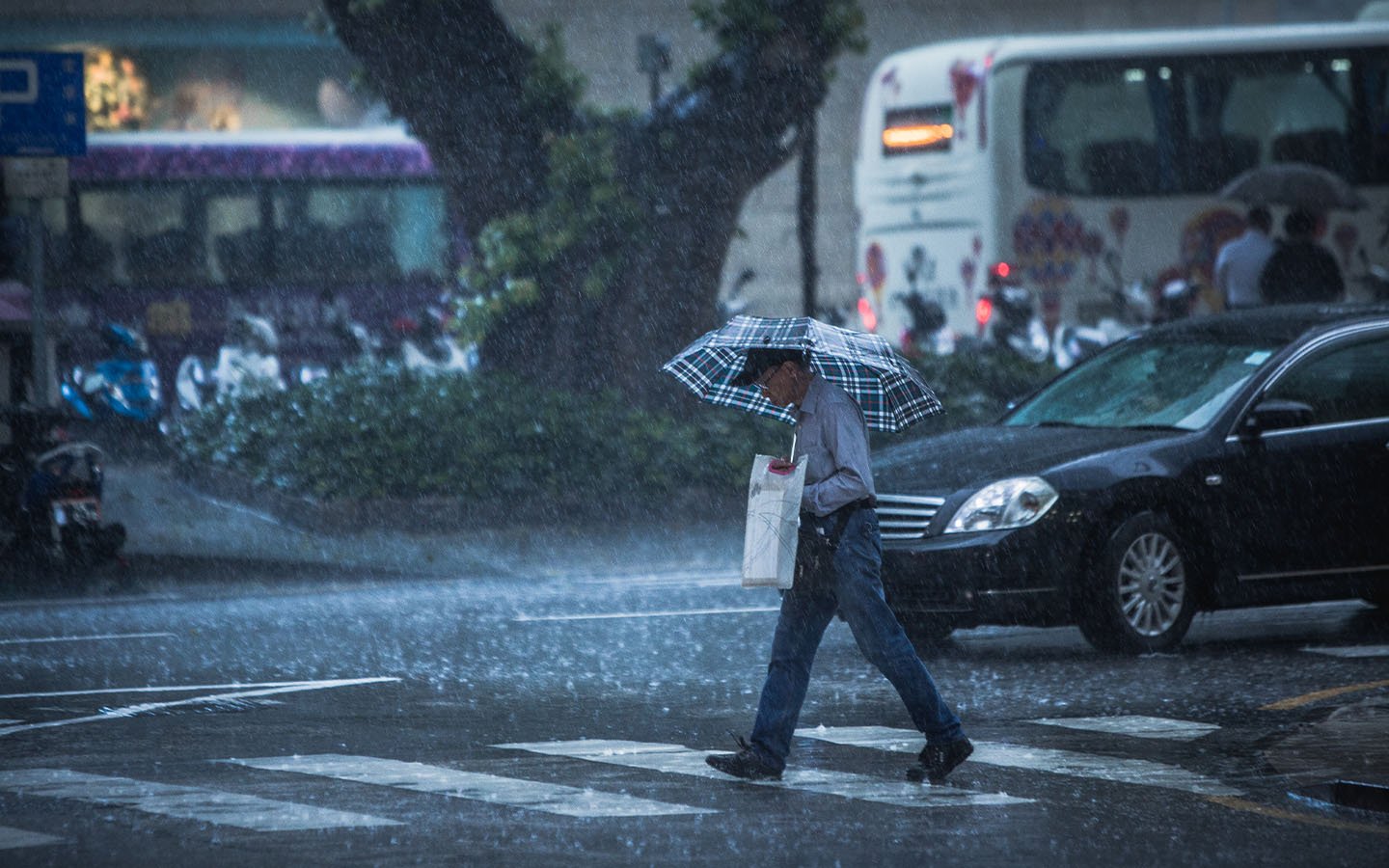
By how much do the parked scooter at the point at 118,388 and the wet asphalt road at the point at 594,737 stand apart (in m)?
10.2

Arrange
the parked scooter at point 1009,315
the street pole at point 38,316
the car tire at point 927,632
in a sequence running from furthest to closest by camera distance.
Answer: the parked scooter at point 1009,315
the street pole at point 38,316
the car tire at point 927,632

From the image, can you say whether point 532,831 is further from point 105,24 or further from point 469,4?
point 105,24

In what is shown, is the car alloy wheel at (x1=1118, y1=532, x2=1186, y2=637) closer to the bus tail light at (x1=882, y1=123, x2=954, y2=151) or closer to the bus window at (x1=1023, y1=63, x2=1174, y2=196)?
the bus window at (x1=1023, y1=63, x2=1174, y2=196)

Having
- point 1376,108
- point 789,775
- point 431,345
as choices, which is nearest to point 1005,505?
point 789,775

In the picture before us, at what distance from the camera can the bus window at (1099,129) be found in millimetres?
24266

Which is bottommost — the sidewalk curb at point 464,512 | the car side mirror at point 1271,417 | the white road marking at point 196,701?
the white road marking at point 196,701

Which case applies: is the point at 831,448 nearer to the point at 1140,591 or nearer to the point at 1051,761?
the point at 1051,761

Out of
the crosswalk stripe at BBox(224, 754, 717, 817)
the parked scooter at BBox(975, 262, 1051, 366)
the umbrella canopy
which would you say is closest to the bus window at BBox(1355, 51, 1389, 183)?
the umbrella canopy

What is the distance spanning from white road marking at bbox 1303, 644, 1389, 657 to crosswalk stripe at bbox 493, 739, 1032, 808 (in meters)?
4.04

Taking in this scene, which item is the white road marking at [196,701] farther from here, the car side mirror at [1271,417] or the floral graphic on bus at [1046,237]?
the floral graphic on bus at [1046,237]

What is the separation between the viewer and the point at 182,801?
732cm

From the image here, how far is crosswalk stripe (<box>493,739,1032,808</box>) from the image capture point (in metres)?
7.47

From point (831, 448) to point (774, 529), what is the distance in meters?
0.37

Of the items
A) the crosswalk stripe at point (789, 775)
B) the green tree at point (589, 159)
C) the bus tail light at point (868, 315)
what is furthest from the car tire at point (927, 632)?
the bus tail light at point (868, 315)
